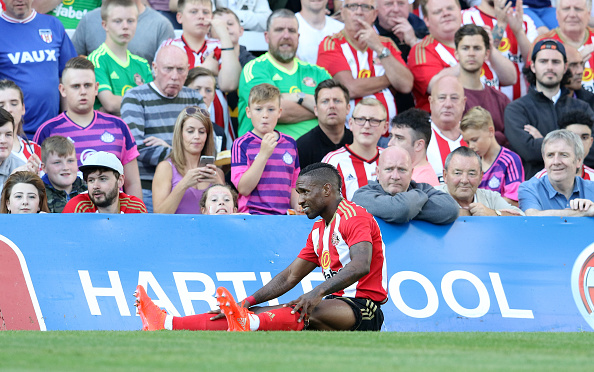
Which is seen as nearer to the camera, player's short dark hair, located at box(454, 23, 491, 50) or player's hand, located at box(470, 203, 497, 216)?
player's hand, located at box(470, 203, 497, 216)

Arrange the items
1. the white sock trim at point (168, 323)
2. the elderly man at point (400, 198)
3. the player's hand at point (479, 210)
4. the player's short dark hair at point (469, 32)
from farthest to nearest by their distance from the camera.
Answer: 1. the player's short dark hair at point (469, 32)
2. the player's hand at point (479, 210)
3. the elderly man at point (400, 198)
4. the white sock trim at point (168, 323)

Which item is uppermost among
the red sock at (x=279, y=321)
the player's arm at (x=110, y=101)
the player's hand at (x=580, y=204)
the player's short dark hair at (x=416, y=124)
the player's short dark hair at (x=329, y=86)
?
the player's arm at (x=110, y=101)

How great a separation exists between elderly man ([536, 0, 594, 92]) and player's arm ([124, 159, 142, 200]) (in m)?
6.30

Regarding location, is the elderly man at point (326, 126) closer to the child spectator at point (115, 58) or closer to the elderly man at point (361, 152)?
the elderly man at point (361, 152)

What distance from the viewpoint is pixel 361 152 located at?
388 inches

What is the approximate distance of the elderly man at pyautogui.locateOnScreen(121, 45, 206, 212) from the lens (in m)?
10.3

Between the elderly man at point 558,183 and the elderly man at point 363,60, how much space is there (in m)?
2.86

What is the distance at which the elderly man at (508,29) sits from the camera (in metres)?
13.0

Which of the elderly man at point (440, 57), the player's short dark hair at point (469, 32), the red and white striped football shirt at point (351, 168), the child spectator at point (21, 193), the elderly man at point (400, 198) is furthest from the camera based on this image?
the elderly man at point (440, 57)

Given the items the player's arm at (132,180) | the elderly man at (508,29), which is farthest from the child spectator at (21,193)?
the elderly man at (508,29)

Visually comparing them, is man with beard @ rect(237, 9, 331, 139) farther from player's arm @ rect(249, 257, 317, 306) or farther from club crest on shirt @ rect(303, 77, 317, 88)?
player's arm @ rect(249, 257, 317, 306)

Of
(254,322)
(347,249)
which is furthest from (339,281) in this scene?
(254,322)

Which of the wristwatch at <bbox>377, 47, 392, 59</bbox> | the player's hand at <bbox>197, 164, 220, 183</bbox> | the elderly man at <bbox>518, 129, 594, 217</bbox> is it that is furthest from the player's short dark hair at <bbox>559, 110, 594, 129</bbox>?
the player's hand at <bbox>197, 164, 220, 183</bbox>

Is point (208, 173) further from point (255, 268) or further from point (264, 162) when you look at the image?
point (255, 268)
